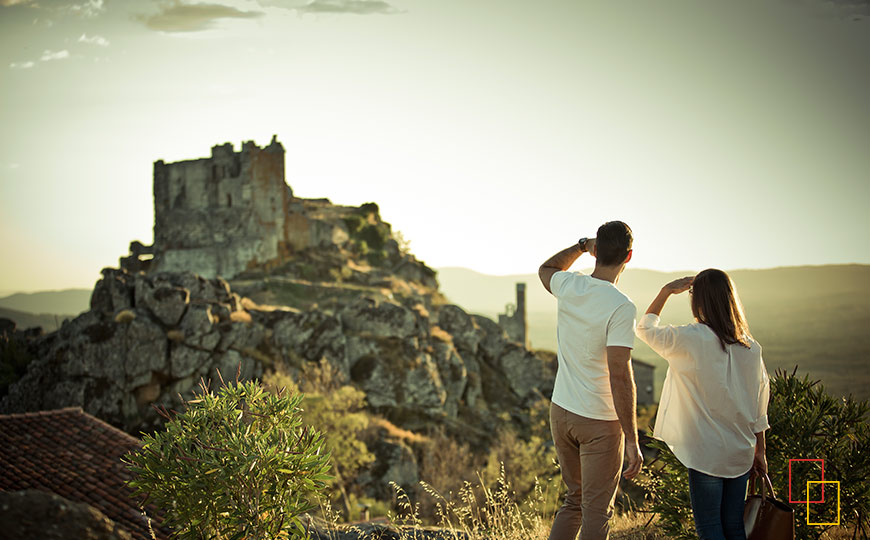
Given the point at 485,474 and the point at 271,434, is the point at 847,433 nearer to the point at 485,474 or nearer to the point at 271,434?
the point at 271,434

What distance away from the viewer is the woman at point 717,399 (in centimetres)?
383

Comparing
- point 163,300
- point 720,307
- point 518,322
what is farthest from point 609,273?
point 518,322

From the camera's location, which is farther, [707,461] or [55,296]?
[55,296]

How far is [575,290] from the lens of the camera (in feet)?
13.1

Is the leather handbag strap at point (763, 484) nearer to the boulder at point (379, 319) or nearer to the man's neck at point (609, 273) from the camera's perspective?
the man's neck at point (609, 273)

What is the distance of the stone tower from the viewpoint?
5662cm

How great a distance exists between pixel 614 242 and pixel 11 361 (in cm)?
3040

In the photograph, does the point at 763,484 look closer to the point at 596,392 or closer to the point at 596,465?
the point at 596,465

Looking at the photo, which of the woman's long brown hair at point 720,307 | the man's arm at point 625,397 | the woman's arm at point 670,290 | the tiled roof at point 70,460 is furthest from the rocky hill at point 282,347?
the woman's long brown hair at point 720,307

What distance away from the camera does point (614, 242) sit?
394 centimetres

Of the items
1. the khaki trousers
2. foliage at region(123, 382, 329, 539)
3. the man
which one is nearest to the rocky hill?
foliage at region(123, 382, 329, 539)

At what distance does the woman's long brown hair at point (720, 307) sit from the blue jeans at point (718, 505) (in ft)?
2.75

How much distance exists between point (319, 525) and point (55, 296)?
13894cm

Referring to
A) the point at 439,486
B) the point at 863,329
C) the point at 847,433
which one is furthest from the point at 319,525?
the point at 863,329
